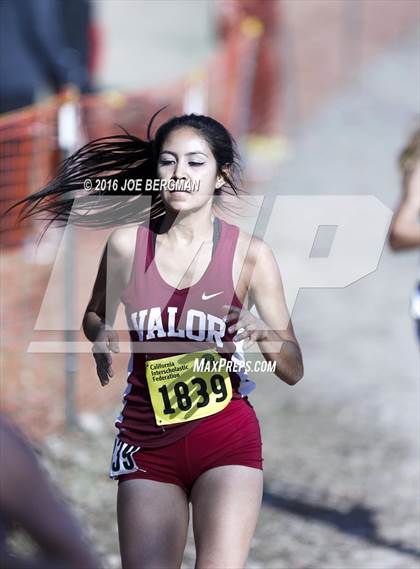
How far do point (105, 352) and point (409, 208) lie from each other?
1924 mm

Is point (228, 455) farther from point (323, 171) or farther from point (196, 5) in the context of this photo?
point (196, 5)

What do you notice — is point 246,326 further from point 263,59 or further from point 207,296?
point 263,59

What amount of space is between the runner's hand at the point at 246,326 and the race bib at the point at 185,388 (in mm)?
180

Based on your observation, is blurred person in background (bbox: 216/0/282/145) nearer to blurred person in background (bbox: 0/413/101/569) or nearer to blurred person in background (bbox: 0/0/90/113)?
blurred person in background (bbox: 0/0/90/113)

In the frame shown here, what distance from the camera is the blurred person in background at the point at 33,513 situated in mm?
1936

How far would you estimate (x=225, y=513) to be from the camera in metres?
3.04

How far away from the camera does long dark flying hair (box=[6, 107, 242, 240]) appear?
305 cm

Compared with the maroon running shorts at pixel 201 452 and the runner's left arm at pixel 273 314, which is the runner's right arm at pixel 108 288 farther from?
the runner's left arm at pixel 273 314

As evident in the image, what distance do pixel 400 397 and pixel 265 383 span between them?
99 cm

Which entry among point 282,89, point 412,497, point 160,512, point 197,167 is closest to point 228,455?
point 160,512

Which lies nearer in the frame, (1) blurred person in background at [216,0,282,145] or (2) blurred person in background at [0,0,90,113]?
(2) blurred person in background at [0,0,90,113]

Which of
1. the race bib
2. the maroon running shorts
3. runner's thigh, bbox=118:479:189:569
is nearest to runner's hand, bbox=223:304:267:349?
the race bib

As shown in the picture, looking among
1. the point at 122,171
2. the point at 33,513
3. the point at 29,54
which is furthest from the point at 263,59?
the point at 33,513

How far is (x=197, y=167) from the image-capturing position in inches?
118
